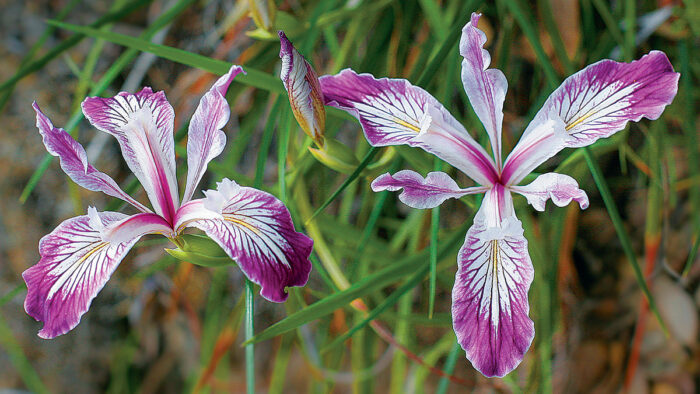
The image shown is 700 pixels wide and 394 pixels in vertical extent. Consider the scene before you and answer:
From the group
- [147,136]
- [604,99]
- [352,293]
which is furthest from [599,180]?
[147,136]

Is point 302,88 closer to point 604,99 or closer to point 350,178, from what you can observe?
point 350,178

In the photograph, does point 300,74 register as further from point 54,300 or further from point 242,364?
point 242,364

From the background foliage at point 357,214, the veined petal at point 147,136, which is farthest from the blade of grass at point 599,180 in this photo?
the veined petal at point 147,136

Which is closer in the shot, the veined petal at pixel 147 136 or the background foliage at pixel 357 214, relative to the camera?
the veined petal at pixel 147 136

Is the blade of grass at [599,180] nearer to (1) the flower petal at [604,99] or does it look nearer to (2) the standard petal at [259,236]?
(1) the flower petal at [604,99]

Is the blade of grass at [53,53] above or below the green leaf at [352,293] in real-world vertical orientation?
above

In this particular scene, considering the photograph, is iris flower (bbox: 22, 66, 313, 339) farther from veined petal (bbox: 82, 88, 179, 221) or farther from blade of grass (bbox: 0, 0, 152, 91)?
blade of grass (bbox: 0, 0, 152, 91)
